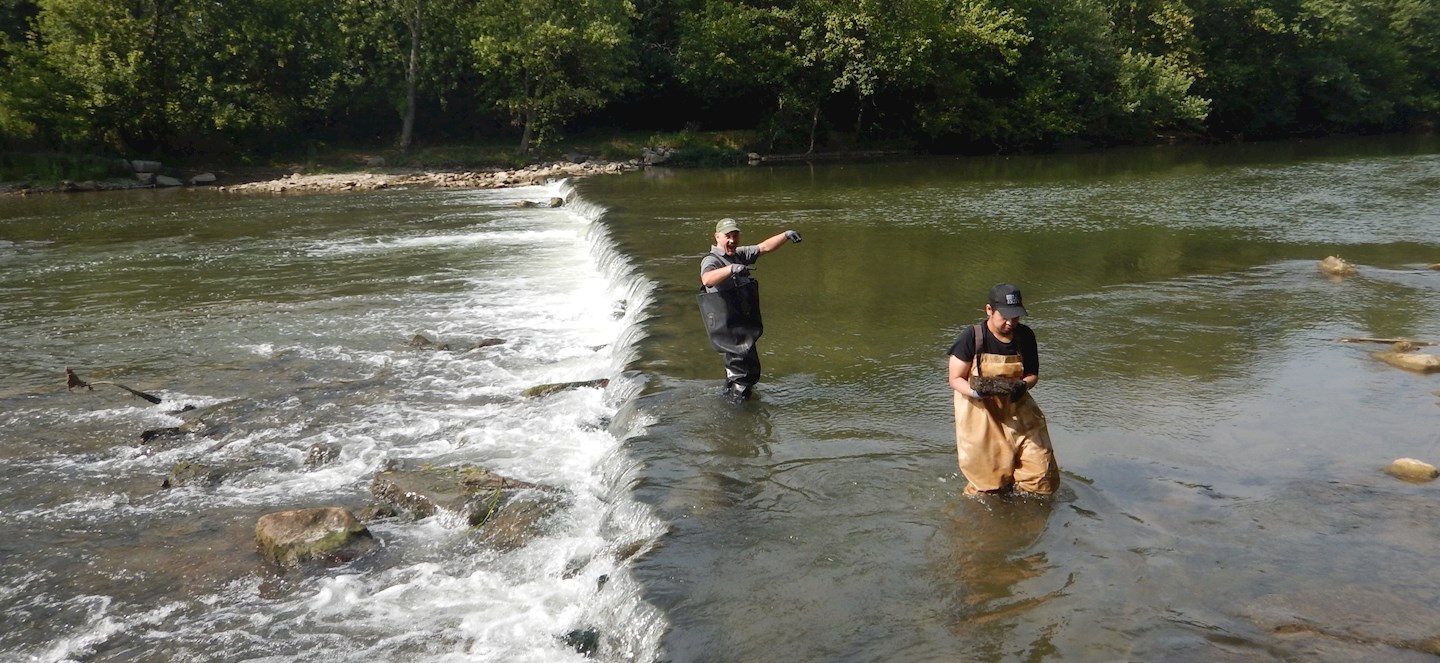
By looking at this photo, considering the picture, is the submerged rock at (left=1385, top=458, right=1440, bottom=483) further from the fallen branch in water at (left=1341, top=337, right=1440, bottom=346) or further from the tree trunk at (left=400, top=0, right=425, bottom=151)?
the tree trunk at (left=400, top=0, right=425, bottom=151)

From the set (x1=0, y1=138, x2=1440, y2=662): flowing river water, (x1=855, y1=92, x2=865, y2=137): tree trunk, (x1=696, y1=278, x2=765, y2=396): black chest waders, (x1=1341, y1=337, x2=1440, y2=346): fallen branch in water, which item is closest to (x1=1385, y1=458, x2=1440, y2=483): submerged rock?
(x1=0, y1=138, x2=1440, y2=662): flowing river water

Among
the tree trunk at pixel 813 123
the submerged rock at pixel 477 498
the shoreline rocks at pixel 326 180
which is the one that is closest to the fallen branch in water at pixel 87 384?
the submerged rock at pixel 477 498

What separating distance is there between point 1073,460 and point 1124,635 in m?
2.67

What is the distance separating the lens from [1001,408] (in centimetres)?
664

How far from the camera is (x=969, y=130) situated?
49906 millimetres

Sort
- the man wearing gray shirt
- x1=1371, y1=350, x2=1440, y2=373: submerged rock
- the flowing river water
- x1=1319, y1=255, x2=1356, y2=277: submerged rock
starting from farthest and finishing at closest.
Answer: x1=1319, y1=255, x2=1356, y2=277: submerged rock, x1=1371, y1=350, x2=1440, y2=373: submerged rock, the man wearing gray shirt, the flowing river water

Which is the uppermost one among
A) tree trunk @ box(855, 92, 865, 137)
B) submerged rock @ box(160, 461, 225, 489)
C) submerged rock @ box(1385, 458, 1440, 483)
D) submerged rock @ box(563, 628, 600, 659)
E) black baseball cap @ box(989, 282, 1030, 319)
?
tree trunk @ box(855, 92, 865, 137)

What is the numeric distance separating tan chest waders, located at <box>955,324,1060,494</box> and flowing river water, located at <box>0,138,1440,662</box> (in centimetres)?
21

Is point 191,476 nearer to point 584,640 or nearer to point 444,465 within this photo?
point 444,465

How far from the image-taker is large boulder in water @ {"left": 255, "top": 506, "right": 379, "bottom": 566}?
7.47 meters

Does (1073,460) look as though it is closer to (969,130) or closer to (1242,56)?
(969,130)

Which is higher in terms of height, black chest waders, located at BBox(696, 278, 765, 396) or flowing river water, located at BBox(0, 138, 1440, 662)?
black chest waders, located at BBox(696, 278, 765, 396)

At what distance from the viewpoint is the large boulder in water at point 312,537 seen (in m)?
7.47

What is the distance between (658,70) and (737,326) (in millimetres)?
42476
